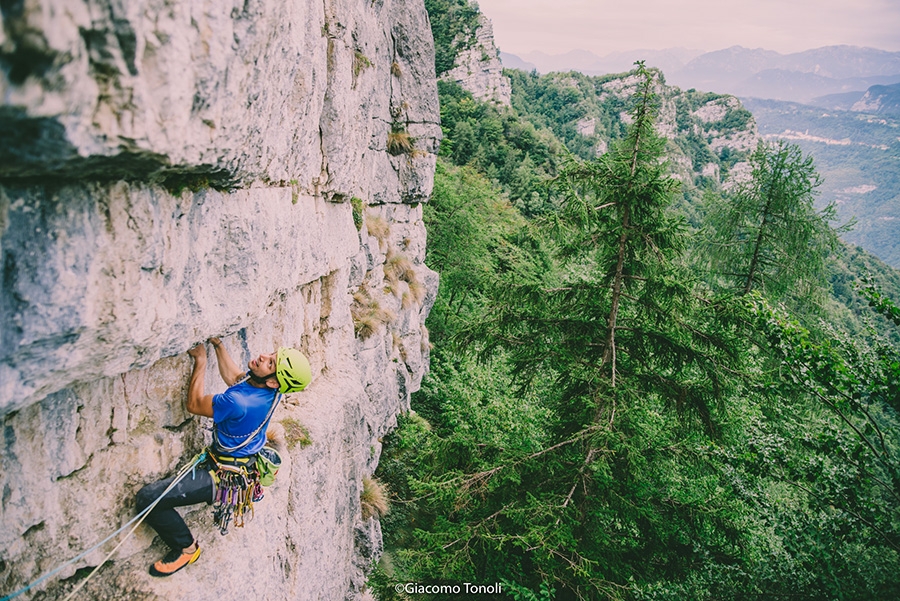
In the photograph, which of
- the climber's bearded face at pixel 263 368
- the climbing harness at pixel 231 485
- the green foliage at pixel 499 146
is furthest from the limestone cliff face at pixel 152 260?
the green foliage at pixel 499 146

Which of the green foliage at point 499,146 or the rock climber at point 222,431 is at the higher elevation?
the green foliage at point 499,146

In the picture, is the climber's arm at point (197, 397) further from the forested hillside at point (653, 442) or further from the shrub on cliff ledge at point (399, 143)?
the shrub on cliff ledge at point (399, 143)

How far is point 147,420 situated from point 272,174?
269cm

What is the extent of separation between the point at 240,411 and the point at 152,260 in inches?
60.9

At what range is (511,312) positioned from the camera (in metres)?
7.53

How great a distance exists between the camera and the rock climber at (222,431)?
3852 millimetres

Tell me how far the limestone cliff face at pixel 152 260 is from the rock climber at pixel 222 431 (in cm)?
19

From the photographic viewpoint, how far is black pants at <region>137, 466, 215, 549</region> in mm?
3816

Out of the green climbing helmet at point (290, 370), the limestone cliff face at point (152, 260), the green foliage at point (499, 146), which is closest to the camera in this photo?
the limestone cliff face at point (152, 260)

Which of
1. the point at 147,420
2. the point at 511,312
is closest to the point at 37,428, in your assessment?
the point at 147,420

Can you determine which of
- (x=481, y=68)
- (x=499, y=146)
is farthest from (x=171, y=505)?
(x=481, y=68)

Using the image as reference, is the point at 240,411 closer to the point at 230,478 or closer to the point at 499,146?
the point at 230,478

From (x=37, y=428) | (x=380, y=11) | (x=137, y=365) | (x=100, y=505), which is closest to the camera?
(x=37, y=428)

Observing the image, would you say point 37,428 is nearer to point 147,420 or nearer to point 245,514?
point 147,420
